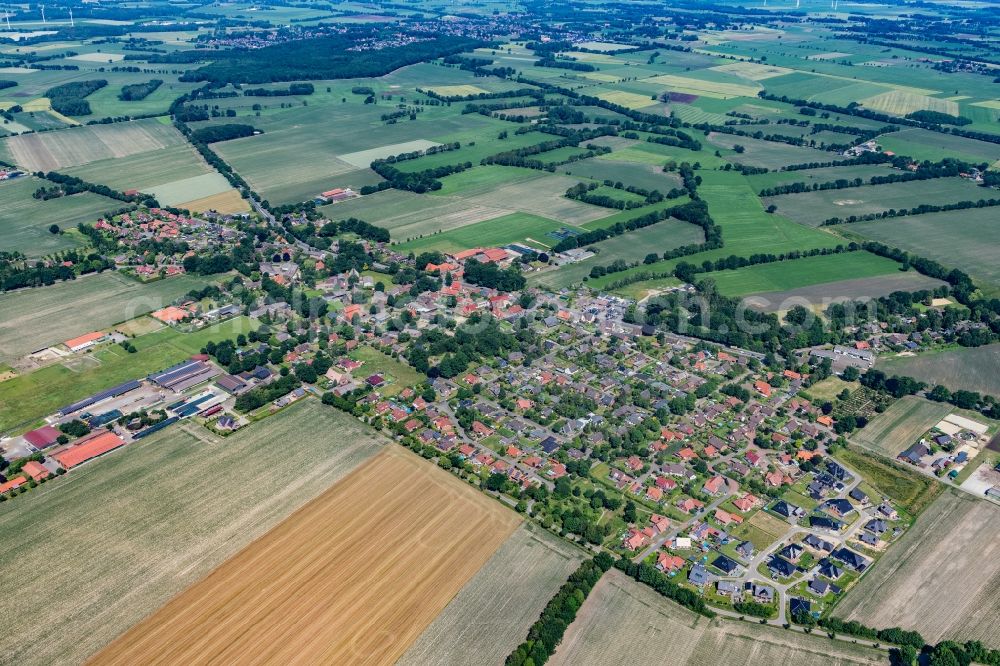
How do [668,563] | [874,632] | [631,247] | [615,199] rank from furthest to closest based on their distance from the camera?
[615,199] < [631,247] < [668,563] < [874,632]

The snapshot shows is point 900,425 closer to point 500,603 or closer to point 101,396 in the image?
point 500,603

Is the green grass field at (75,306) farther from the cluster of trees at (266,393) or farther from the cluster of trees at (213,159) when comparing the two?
the cluster of trees at (213,159)

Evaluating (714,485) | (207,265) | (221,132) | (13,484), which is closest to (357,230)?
(207,265)

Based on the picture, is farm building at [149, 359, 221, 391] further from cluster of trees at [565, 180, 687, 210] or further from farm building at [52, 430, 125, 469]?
cluster of trees at [565, 180, 687, 210]

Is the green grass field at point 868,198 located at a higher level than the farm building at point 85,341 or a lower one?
higher

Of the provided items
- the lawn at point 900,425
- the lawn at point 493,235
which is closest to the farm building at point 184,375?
the lawn at point 493,235
